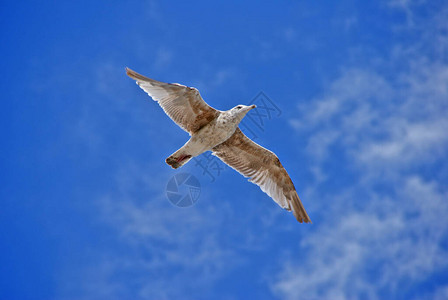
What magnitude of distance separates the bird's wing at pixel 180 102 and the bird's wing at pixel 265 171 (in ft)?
4.08

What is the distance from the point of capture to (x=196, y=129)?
13789 millimetres

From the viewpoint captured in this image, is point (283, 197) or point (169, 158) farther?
point (283, 197)

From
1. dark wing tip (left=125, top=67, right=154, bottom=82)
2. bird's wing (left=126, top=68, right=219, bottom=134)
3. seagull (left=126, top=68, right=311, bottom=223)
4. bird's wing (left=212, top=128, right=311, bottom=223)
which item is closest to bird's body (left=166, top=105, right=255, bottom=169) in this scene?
seagull (left=126, top=68, right=311, bottom=223)

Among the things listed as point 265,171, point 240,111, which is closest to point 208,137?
point 240,111

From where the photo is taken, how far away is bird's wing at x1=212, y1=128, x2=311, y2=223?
1462cm

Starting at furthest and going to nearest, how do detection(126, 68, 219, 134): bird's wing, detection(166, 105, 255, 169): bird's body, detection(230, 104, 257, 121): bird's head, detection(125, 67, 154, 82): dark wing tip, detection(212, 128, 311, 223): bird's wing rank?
1. detection(212, 128, 311, 223): bird's wing
2. detection(166, 105, 255, 169): bird's body
3. detection(230, 104, 257, 121): bird's head
4. detection(126, 68, 219, 134): bird's wing
5. detection(125, 67, 154, 82): dark wing tip

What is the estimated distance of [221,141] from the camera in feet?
45.4

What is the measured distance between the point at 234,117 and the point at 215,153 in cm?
171

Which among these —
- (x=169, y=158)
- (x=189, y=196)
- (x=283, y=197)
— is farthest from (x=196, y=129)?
(x=283, y=197)

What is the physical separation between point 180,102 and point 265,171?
3634mm

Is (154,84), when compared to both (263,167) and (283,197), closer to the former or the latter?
(263,167)

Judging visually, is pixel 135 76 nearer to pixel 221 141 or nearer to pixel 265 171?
pixel 221 141

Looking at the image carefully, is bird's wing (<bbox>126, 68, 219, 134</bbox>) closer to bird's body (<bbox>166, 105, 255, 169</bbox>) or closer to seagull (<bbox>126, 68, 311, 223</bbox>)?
seagull (<bbox>126, 68, 311, 223</bbox>)

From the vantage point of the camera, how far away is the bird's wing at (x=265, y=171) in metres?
14.6
